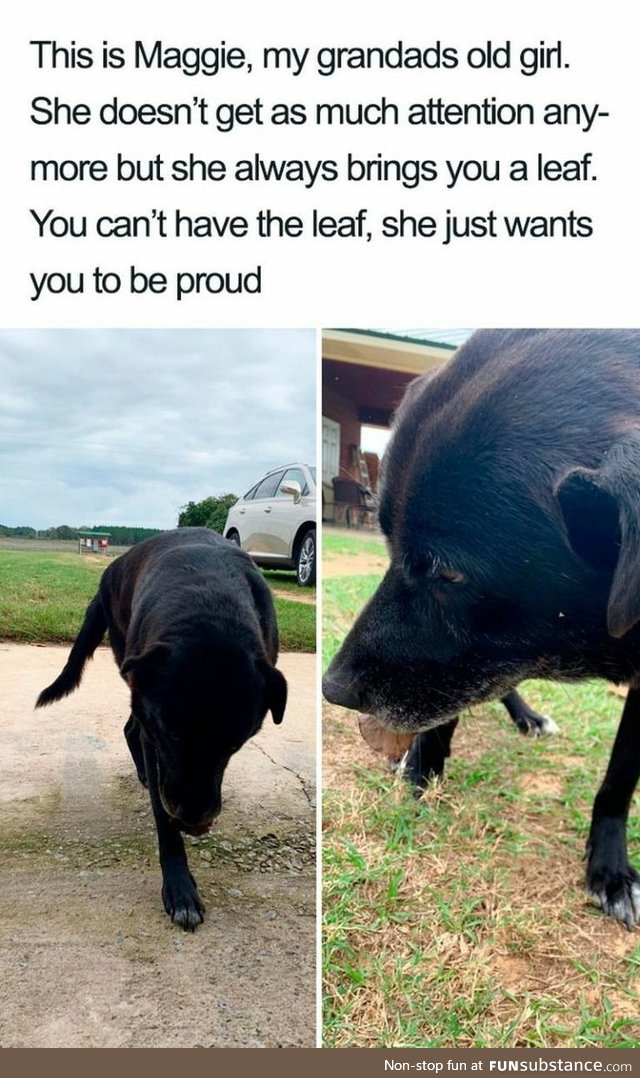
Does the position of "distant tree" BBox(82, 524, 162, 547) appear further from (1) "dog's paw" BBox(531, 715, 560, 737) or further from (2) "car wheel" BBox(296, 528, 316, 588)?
(1) "dog's paw" BBox(531, 715, 560, 737)

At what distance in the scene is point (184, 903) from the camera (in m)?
1.89

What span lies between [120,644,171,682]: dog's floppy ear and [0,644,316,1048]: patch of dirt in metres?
0.37

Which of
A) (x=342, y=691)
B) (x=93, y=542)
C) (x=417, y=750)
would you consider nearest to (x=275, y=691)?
(x=342, y=691)

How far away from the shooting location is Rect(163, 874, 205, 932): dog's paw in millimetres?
1865

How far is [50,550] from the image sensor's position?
2.10m

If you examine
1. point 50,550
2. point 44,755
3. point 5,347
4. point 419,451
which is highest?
point 5,347

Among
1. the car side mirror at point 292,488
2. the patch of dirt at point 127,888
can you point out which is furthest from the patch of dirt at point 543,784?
the car side mirror at point 292,488

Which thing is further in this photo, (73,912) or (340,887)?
(340,887)

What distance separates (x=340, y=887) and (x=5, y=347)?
179 centimetres

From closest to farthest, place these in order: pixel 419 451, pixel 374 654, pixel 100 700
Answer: pixel 419 451, pixel 374 654, pixel 100 700

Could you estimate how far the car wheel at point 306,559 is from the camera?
2143mm

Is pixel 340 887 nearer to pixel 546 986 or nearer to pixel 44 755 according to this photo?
pixel 546 986

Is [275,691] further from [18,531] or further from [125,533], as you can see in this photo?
[18,531]
